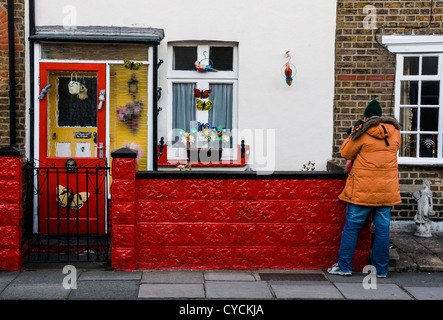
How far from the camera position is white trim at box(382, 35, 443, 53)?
7.82 metres

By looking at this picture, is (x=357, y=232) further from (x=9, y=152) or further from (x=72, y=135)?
(x=72, y=135)

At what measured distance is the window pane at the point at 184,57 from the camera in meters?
8.02

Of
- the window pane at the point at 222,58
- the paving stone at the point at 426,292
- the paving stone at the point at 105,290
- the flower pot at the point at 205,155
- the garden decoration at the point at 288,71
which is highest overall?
the window pane at the point at 222,58

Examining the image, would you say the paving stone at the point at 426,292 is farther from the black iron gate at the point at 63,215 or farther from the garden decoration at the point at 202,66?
the garden decoration at the point at 202,66

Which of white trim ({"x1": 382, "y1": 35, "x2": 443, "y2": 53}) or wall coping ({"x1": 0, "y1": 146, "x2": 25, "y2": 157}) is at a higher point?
white trim ({"x1": 382, "y1": 35, "x2": 443, "y2": 53})

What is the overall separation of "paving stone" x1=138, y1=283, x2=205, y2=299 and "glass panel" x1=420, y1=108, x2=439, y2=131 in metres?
4.52

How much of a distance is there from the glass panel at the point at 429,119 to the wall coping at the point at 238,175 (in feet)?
8.64

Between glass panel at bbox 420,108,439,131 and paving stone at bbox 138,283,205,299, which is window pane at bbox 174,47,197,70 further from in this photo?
paving stone at bbox 138,283,205,299

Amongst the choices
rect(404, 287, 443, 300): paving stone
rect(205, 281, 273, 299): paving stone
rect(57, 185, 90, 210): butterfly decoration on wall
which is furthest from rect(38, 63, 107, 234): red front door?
rect(404, 287, 443, 300): paving stone

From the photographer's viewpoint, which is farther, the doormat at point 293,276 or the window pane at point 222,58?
the window pane at point 222,58

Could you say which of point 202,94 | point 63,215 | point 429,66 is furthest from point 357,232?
point 63,215

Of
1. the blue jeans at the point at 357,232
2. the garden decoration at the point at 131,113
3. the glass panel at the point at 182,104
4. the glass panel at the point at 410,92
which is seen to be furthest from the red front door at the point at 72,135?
the glass panel at the point at 410,92
